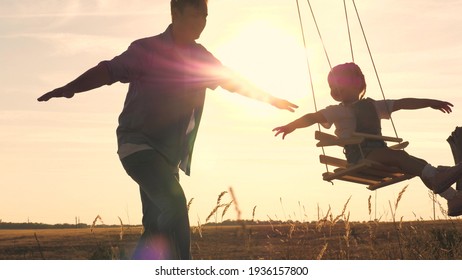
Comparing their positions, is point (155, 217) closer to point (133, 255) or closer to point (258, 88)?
point (133, 255)

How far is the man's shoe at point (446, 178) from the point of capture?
25.6ft

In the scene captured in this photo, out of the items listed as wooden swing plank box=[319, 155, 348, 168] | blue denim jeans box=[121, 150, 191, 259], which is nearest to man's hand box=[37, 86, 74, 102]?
blue denim jeans box=[121, 150, 191, 259]

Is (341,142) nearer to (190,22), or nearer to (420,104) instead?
(420,104)

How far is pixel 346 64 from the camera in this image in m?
Result: 9.03

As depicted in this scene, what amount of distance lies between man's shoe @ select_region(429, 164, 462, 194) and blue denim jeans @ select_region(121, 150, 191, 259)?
295cm

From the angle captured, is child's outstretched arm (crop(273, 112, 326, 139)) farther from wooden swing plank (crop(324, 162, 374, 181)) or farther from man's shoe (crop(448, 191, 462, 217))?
man's shoe (crop(448, 191, 462, 217))

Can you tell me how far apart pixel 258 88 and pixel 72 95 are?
77.1 inches

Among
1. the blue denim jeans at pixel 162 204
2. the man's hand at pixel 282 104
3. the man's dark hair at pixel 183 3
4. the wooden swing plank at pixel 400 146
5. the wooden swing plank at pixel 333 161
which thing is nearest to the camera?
the blue denim jeans at pixel 162 204

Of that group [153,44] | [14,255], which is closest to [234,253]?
[14,255]

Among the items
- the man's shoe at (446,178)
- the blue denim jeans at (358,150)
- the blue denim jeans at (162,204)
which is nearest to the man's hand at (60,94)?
the blue denim jeans at (162,204)

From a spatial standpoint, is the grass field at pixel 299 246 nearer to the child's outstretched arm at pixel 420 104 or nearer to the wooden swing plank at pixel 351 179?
the wooden swing plank at pixel 351 179

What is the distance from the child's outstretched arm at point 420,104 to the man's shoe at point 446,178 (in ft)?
3.81

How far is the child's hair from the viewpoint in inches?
354
